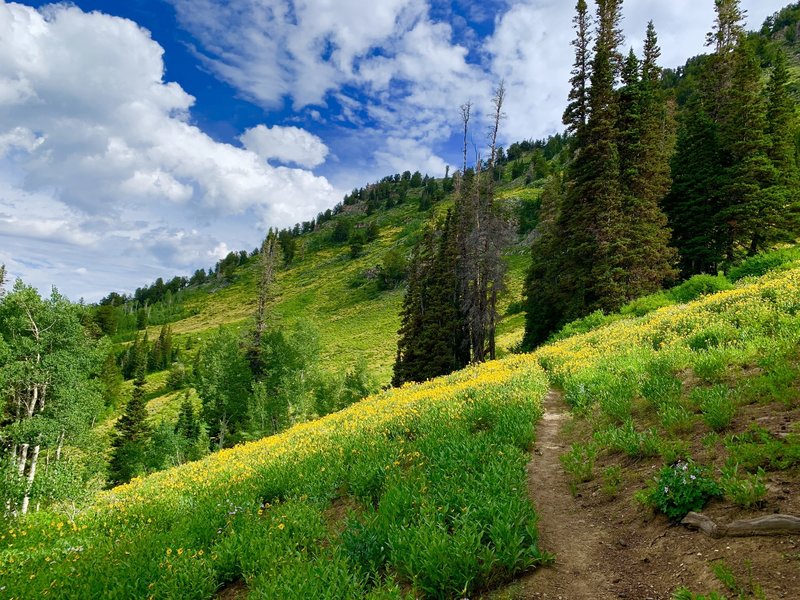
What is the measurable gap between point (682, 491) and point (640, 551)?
2.77 feet

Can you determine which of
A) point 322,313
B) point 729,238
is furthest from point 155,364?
point 729,238

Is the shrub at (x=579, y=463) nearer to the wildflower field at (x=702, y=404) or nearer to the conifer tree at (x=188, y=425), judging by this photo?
the wildflower field at (x=702, y=404)

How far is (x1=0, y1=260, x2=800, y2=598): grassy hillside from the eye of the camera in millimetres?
4719

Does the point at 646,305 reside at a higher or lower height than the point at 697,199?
lower

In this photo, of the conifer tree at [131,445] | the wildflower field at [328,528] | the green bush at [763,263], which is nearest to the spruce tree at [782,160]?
the green bush at [763,263]

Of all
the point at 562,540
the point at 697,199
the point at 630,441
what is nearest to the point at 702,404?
the point at 630,441

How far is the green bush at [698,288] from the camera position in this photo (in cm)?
2095

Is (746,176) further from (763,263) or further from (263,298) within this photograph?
(263,298)

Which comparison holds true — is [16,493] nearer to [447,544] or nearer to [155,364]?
[447,544]

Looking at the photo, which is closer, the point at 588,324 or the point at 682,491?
the point at 682,491

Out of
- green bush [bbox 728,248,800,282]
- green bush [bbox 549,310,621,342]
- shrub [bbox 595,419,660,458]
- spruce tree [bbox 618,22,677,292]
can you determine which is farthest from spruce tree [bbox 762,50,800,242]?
shrub [bbox 595,419,660,458]

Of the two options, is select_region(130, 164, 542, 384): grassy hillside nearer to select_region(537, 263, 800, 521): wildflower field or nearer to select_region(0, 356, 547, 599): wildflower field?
select_region(537, 263, 800, 521): wildflower field

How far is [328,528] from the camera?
6.34 meters

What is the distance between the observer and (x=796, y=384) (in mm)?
6496
